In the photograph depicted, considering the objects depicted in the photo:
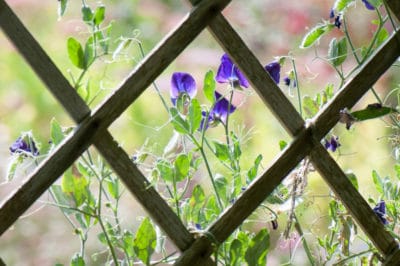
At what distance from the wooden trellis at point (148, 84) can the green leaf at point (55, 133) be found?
23mm

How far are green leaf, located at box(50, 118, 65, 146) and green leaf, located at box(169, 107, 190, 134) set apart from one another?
0.12 metres

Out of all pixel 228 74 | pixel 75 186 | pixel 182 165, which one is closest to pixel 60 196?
pixel 75 186

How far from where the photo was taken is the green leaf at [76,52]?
81cm

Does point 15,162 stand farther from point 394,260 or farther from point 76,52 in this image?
point 394,260

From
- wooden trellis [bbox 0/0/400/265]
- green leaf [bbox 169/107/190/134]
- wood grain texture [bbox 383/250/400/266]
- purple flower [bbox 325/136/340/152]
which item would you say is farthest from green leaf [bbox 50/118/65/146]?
wood grain texture [bbox 383/250/400/266]

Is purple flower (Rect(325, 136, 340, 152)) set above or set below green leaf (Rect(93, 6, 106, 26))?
below

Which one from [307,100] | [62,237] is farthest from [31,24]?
[307,100]

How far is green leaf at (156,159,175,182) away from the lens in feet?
2.82

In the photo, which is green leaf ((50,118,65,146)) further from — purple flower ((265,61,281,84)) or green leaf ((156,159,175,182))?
purple flower ((265,61,281,84))

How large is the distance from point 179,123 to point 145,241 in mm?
136

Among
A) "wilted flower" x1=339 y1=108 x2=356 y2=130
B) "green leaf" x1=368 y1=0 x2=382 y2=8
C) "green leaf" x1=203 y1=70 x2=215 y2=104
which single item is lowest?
"wilted flower" x1=339 y1=108 x2=356 y2=130

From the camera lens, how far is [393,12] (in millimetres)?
941

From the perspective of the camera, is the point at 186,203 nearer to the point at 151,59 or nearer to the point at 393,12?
the point at 151,59

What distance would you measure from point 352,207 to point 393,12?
243 mm
